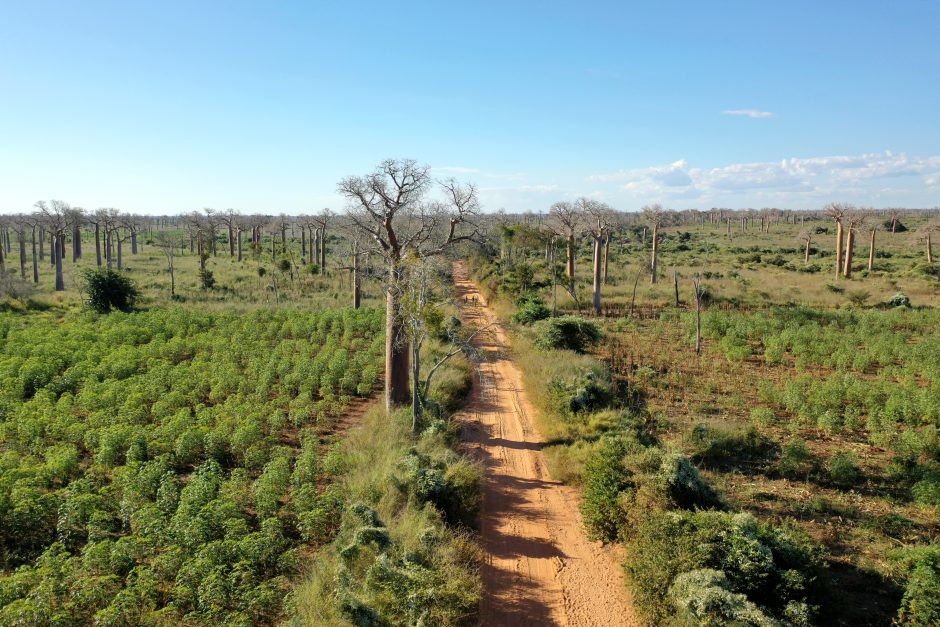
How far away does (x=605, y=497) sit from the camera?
8.57m

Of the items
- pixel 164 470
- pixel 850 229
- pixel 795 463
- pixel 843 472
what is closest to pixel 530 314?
pixel 795 463

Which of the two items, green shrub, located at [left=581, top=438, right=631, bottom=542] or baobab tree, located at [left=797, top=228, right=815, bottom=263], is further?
baobab tree, located at [left=797, top=228, right=815, bottom=263]

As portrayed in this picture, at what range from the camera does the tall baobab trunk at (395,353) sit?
12290 millimetres

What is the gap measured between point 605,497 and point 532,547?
1463 mm

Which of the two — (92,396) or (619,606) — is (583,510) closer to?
(619,606)

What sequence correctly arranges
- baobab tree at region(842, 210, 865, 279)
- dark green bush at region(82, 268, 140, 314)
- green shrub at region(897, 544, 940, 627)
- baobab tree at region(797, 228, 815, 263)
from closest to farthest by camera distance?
1. green shrub at region(897, 544, 940, 627)
2. dark green bush at region(82, 268, 140, 314)
3. baobab tree at region(842, 210, 865, 279)
4. baobab tree at region(797, 228, 815, 263)

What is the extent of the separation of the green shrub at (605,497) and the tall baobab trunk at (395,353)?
5.44 metres

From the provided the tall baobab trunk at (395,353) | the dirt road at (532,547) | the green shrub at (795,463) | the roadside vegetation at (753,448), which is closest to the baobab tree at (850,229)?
the roadside vegetation at (753,448)

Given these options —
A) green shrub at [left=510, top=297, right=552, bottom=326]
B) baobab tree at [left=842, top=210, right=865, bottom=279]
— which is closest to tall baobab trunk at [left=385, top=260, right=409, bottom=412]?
green shrub at [left=510, top=297, right=552, bottom=326]

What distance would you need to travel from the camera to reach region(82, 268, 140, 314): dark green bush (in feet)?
87.9

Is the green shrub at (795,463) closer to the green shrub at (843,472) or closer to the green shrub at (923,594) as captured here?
the green shrub at (843,472)

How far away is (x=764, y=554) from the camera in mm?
6391

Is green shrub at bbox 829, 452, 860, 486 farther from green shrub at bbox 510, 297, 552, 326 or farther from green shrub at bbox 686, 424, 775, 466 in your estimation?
green shrub at bbox 510, 297, 552, 326

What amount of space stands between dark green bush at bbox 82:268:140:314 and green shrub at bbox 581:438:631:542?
27735mm
